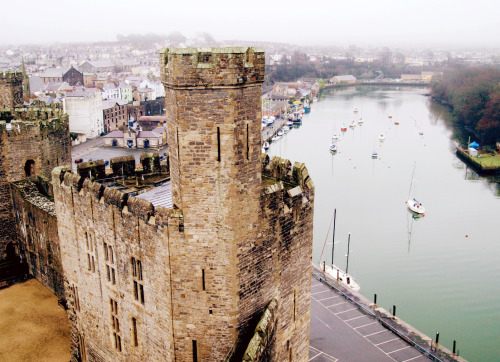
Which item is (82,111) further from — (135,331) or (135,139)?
(135,331)

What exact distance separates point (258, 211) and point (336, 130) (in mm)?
73226

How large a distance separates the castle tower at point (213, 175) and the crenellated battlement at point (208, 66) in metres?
0.02

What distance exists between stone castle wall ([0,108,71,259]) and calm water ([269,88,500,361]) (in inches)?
717

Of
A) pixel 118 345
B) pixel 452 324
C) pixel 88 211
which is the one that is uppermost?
pixel 88 211

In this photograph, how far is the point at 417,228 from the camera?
38500 mm

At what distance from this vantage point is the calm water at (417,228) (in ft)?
85.8

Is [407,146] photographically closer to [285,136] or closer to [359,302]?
[285,136]

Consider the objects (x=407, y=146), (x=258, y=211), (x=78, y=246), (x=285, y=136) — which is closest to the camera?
(x=258, y=211)

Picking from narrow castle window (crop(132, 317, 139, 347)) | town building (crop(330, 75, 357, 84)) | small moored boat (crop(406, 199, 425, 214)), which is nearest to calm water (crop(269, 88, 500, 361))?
small moored boat (crop(406, 199, 425, 214))

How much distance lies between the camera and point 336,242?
34.8 meters

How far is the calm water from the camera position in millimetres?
26156

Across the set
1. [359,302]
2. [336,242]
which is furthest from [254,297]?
[336,242]

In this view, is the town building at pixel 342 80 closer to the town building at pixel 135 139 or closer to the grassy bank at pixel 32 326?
the town building at pixel 135 139

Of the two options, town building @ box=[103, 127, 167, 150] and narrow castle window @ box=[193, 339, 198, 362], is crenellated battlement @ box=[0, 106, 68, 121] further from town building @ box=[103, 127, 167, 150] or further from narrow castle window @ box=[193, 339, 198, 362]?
town building @ box=[103, 127, 167, 150]
